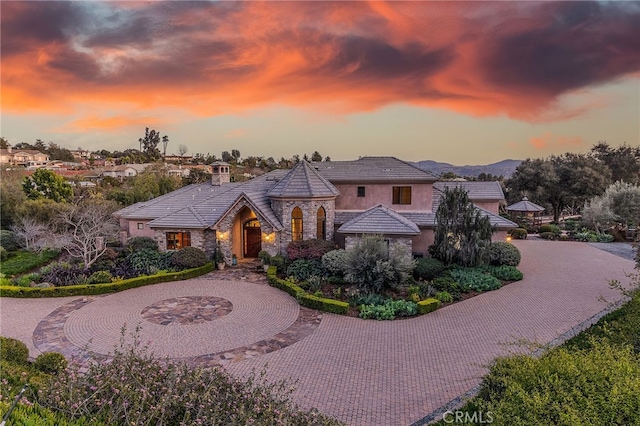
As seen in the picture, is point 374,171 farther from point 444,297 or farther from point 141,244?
point 141,244

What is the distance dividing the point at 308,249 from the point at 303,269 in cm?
161

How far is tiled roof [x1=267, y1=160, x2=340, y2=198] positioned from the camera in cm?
2136

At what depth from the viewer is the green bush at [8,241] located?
83.1 feet

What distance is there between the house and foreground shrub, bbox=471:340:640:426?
12.4m

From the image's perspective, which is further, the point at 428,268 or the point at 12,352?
the point at 428,268

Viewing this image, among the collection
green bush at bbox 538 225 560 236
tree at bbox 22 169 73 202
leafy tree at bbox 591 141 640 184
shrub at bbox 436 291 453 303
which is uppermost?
leafy tree at bbox 591 141 640 184

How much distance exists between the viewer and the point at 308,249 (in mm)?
20062

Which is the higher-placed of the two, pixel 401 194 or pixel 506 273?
pixel 401 194

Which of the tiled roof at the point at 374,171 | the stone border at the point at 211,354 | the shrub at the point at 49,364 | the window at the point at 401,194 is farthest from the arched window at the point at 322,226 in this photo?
the shrub at the point at 49,364

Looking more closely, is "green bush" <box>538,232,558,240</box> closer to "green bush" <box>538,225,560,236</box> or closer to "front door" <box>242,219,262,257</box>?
"green bush" <box>538,225,560,236</box>

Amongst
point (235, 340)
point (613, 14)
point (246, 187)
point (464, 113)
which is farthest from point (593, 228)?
point (235, 340)

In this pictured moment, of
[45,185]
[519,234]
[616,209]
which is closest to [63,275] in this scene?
[45,185]

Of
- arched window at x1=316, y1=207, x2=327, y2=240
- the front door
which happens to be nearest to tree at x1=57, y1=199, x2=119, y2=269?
Answer: the front door

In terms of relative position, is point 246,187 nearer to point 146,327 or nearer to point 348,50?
point 348,50
